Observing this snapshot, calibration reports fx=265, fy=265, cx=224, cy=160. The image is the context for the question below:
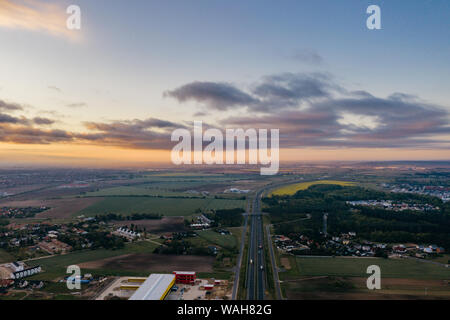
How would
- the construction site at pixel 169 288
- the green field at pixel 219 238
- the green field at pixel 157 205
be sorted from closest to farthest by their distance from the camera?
the construction site at pixel 169 288 → the green field at pixel 219 238 → the green field at pixel 157 205

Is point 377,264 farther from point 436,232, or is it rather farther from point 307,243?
point 436,232

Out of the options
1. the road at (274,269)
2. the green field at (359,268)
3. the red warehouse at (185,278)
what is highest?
the red warehouse at (185,278)

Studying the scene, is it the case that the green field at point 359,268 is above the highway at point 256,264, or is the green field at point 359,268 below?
below

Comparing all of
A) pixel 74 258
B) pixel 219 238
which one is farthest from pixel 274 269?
pixel 74 258

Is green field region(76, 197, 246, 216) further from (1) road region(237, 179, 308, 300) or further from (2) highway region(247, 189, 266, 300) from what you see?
(1) road region(237, 179, 308, 300)

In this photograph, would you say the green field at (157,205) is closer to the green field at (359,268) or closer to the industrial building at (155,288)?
the green field at (359,268)

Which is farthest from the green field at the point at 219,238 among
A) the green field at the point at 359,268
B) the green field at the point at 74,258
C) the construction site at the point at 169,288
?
the construction site at the point at 169,288
